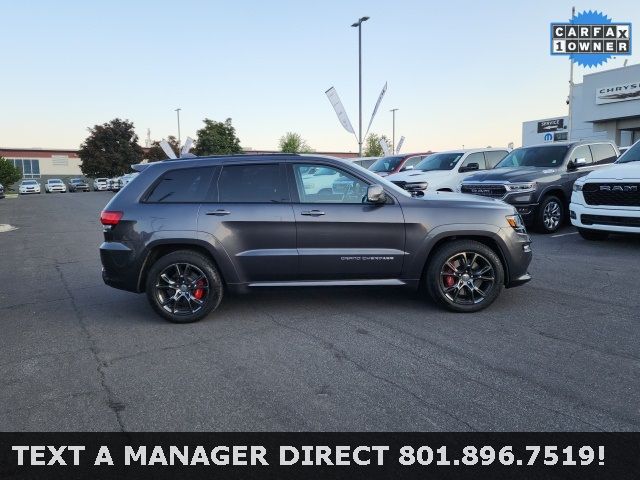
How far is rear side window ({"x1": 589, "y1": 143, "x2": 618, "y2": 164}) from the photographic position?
12.2m

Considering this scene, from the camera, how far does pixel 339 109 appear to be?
25875 mm

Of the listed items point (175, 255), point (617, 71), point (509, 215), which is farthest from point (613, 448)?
point (617, 71)

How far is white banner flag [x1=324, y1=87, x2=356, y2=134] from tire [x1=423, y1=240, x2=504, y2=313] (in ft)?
69.3

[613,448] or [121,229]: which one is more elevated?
[121,229]

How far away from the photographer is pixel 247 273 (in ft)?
17.6

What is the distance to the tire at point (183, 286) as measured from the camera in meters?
5.28

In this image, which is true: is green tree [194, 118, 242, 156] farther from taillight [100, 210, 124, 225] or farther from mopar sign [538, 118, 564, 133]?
taillight [100, 210, 124, 225]

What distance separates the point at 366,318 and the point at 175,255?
201 cm

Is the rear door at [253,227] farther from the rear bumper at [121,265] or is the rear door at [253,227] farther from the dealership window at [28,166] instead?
the dealership window at [28,166]

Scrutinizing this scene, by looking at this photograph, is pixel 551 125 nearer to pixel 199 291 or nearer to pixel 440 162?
pixel 440 162

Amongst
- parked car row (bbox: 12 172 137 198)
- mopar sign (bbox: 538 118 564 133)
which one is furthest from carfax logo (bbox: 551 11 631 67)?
parked car row (bbox: 12 172 137 198)

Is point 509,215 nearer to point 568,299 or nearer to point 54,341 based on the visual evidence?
point 568,299

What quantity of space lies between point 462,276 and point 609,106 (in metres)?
34.8

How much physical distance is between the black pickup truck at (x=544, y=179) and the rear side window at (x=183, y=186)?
7466 mm
